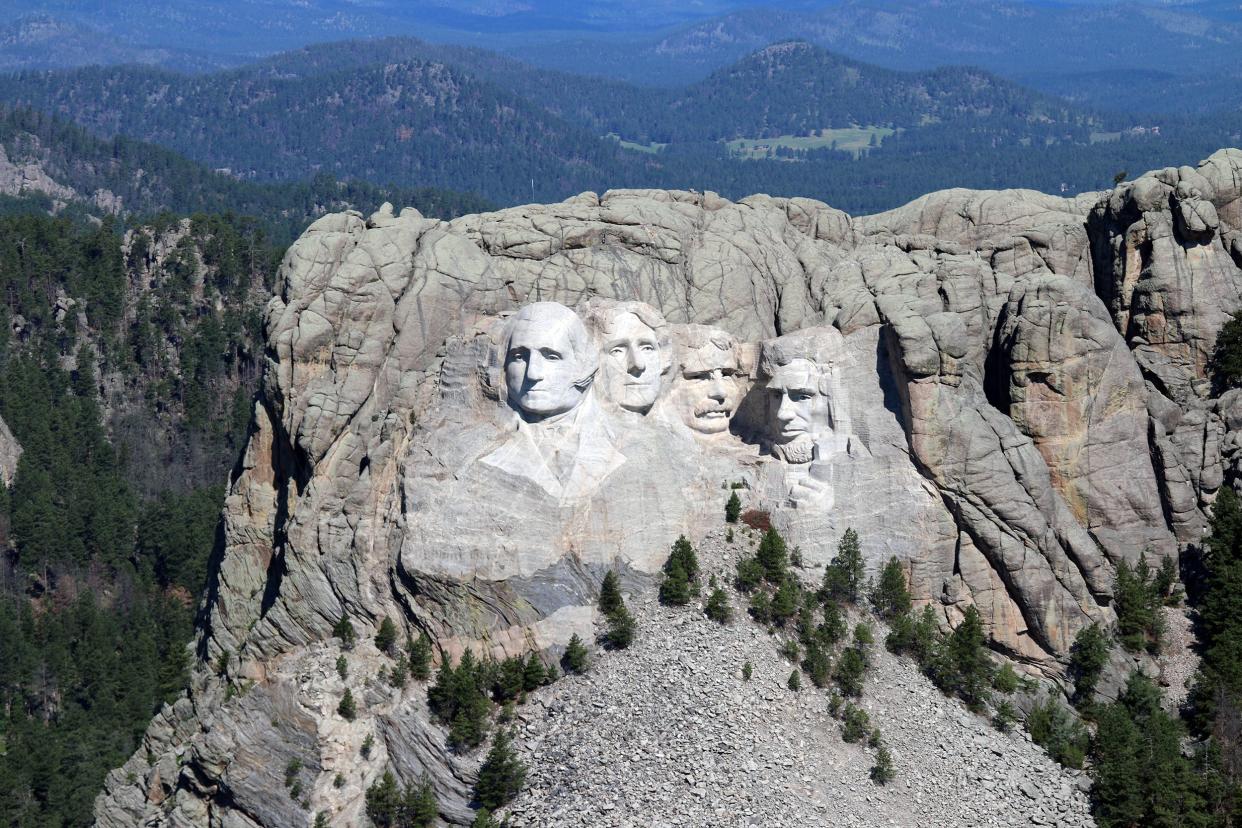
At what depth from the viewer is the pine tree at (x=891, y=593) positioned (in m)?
58.1

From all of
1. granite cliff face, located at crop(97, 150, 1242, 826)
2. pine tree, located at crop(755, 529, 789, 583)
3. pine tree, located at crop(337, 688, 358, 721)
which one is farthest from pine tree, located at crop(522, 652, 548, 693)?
pine tree, located at crop(755, 529, 789, 583)

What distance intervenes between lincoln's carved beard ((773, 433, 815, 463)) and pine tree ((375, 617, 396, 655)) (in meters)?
13.5

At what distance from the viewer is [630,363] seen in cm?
5828

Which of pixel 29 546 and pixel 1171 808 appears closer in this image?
pixel 1171 808

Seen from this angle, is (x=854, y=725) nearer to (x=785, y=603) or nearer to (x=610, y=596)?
(x=785, y=603)

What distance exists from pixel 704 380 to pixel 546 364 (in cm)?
620

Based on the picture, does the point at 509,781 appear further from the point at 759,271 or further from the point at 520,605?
the point at 759,271

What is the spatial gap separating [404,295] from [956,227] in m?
20.5

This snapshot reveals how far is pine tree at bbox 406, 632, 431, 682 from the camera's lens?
→ 183ft

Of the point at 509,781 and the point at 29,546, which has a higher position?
the point at 509,781

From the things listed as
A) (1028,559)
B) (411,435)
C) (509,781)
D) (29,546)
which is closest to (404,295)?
(411,435)

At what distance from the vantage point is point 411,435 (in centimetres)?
5797

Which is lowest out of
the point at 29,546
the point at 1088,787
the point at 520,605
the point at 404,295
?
the point at 29,546

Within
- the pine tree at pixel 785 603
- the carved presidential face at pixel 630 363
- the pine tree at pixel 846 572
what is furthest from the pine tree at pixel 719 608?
the carved presidential face at pixel 630 363
